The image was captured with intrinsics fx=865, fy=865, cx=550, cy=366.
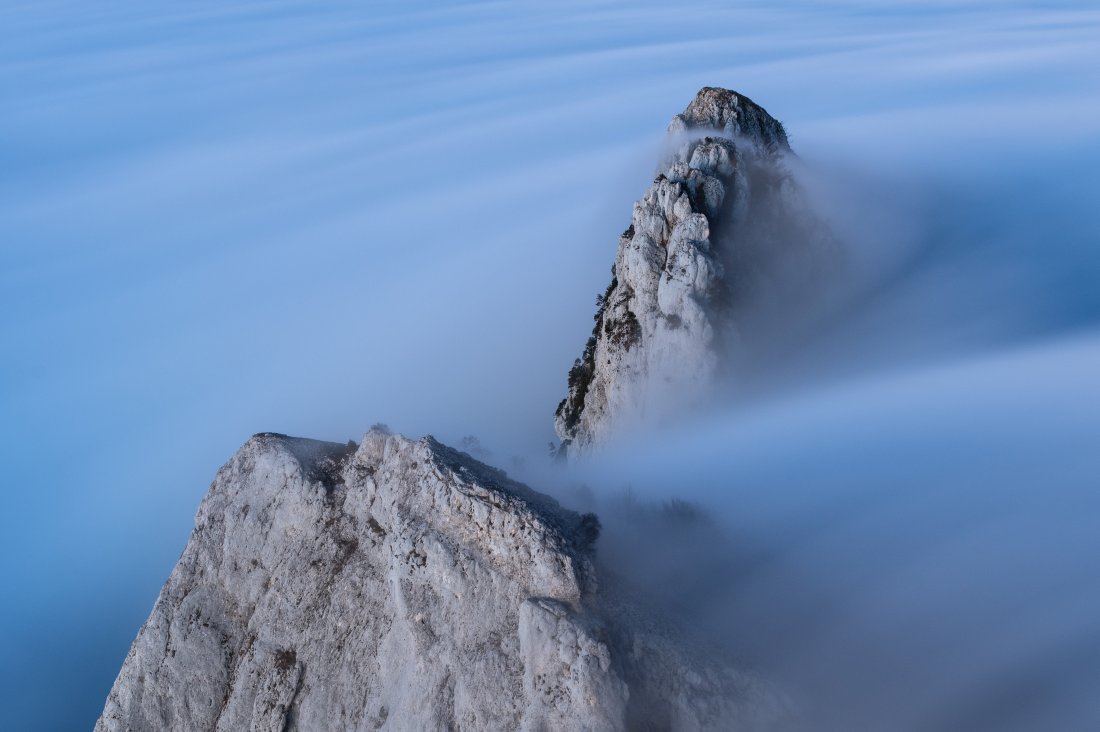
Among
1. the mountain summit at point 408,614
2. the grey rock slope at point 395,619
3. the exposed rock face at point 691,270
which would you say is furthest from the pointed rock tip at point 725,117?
the grey rock slope at point 395,619

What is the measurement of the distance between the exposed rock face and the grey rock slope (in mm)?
11672

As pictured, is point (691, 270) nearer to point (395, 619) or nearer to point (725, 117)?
point (725, 117)

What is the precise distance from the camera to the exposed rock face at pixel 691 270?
33281 millimetres

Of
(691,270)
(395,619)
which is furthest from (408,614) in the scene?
(691,270)

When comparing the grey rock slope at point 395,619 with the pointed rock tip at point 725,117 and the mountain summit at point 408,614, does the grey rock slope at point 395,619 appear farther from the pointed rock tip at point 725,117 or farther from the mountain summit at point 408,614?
the pointed rock tip at point 725,117

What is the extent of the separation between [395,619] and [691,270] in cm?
1738

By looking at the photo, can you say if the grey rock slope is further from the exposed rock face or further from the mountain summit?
the exposed rock face

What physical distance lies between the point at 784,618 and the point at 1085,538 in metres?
19.9

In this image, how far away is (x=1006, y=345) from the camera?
52.3 m

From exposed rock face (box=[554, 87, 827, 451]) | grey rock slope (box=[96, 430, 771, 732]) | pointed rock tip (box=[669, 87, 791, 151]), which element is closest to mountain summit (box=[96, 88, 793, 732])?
grey rock slope (box=[96, 430, 771, 732])

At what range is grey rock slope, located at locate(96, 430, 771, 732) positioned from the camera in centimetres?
1934

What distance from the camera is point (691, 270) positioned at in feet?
108

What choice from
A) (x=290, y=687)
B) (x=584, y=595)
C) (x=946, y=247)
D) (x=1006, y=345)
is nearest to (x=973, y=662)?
(x=584, y=595)

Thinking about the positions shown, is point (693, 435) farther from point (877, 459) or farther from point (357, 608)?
Result: point (357, 608)
